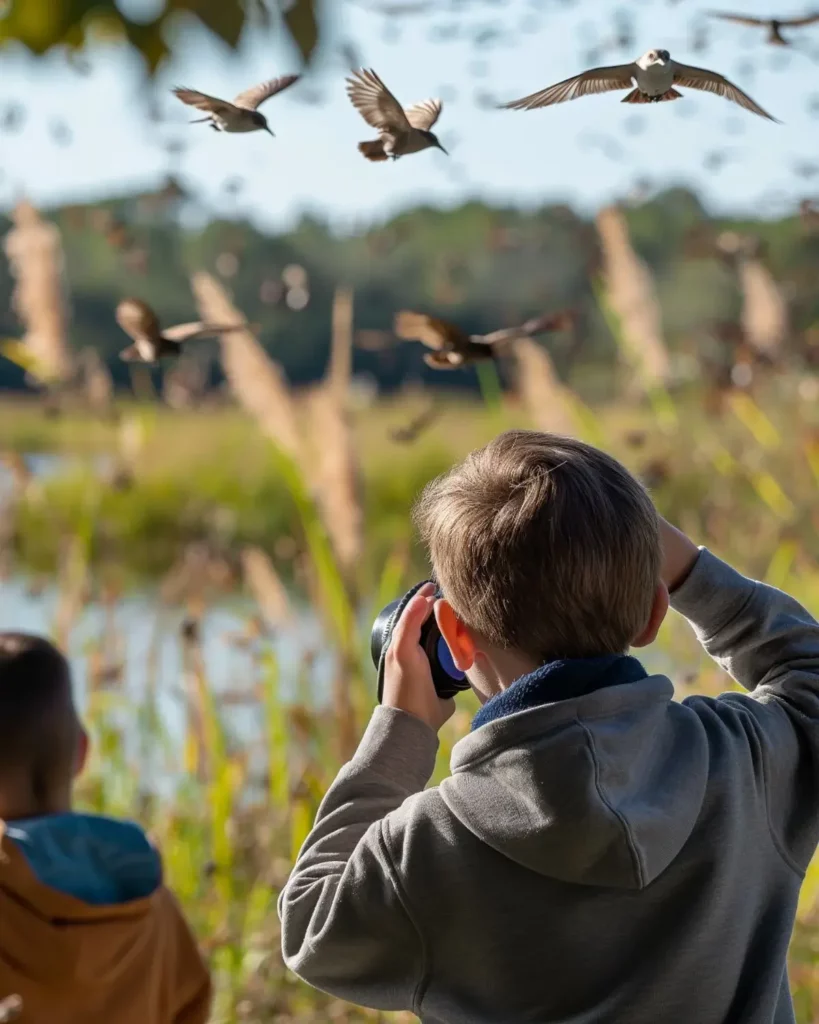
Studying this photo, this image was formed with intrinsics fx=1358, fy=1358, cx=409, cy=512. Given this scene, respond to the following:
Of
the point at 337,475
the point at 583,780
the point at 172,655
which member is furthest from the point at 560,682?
the point at 172,655

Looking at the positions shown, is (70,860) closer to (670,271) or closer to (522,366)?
(522,366)

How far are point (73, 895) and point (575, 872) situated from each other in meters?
0.79

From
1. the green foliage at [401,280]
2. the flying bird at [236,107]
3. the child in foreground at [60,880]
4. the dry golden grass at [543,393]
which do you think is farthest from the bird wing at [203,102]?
the green foliage at [401,280]

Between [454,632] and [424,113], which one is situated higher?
[424,113]

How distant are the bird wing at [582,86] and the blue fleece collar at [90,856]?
0.98 meters

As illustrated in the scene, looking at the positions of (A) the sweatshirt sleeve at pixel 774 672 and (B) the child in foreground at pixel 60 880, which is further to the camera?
(B) the child in foreground at pixel 60 880

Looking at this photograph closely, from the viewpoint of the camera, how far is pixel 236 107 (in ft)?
2.88

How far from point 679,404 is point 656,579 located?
2684 millimetres

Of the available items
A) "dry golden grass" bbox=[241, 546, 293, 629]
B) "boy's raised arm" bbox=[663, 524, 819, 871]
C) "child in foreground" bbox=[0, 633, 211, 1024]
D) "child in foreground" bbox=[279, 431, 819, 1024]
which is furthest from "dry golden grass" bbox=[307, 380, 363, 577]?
"child in foreground" bbox=[279, 431, 819, 1024]

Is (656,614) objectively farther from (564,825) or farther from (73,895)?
(73,895)

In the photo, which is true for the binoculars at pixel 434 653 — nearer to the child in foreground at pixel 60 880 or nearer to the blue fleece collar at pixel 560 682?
the blue fleece collar at pixel 560 682

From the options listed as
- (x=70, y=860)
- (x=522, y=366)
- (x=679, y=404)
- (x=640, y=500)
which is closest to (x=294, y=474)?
(x=522, y=366)

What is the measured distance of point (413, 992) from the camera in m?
0.91

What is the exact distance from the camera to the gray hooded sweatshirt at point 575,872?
839mm
